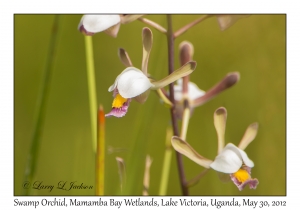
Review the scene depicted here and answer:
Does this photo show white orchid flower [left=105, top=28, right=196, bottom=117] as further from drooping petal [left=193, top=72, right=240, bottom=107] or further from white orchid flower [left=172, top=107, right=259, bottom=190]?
drooping petal [left=193, top=72, right=240, bottom=107]

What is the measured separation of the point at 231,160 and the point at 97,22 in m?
0.27

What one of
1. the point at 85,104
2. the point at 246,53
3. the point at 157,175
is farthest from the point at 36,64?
the point at 246,53

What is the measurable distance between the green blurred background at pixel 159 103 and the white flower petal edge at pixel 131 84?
44cm

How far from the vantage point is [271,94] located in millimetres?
1165

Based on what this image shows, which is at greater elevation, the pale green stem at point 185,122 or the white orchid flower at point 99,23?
the white orchid flower at point 99,23

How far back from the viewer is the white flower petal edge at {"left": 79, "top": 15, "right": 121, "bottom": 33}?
0.69 m

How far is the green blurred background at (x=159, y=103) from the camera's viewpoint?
1.24 metres

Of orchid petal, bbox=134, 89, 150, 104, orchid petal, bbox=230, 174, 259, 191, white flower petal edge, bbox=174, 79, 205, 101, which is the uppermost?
white flower petal edge, bbox=174, 79, 205, 101

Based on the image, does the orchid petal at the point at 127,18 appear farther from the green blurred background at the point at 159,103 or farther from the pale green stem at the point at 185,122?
the green blurred background at the point at 159,103

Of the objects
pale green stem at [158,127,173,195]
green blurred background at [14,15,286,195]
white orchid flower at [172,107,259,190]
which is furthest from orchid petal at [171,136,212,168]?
green blurred background at [14,15,286,195]

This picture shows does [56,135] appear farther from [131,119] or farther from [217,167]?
[217,167]

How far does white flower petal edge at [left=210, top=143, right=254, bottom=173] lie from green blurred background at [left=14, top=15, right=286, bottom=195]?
1.19 ft

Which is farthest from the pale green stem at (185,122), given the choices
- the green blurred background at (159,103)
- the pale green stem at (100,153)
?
the green blurred background at (159,103)
